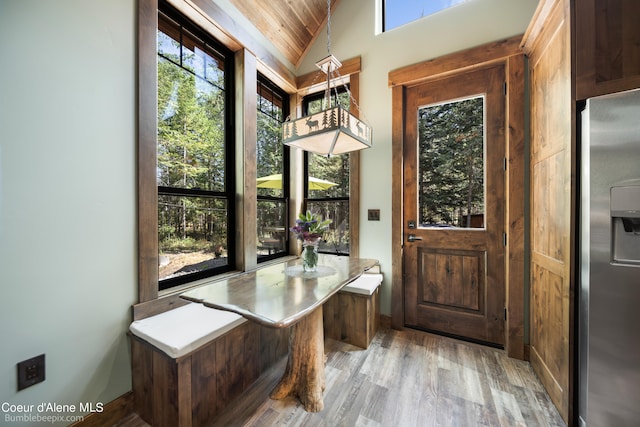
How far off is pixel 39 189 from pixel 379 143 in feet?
8.11

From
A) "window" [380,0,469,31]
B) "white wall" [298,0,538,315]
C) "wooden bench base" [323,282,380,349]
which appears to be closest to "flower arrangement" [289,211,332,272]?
"wooden bench base" [323,282,380,349]

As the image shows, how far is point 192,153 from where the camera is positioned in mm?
1912

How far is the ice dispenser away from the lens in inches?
39.8

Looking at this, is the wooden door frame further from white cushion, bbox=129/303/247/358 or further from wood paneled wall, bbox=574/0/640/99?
white cushion, bbox=129/303/247/358

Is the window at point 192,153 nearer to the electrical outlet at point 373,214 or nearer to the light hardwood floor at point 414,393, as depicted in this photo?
the light hardwood floor at point 414,393

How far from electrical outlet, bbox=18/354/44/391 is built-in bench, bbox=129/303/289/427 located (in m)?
0.35

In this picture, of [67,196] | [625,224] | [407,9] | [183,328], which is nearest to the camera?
[625,224]

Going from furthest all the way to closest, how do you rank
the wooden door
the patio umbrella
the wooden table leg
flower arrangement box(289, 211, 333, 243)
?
the patio umbrella → the wooden door → flower arrangement box(289, 211, 333, 243) → the wooden table leg

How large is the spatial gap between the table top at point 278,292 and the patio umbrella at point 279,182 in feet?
3.63

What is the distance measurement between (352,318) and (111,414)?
5.60 feet

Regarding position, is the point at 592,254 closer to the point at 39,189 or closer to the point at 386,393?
the point at 386,393

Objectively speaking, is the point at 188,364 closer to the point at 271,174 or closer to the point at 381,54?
the point at 271,174

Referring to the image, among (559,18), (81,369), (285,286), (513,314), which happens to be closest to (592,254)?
(513,314)

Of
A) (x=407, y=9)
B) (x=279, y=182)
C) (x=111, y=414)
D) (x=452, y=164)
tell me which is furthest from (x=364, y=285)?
(x=407, y=9)
